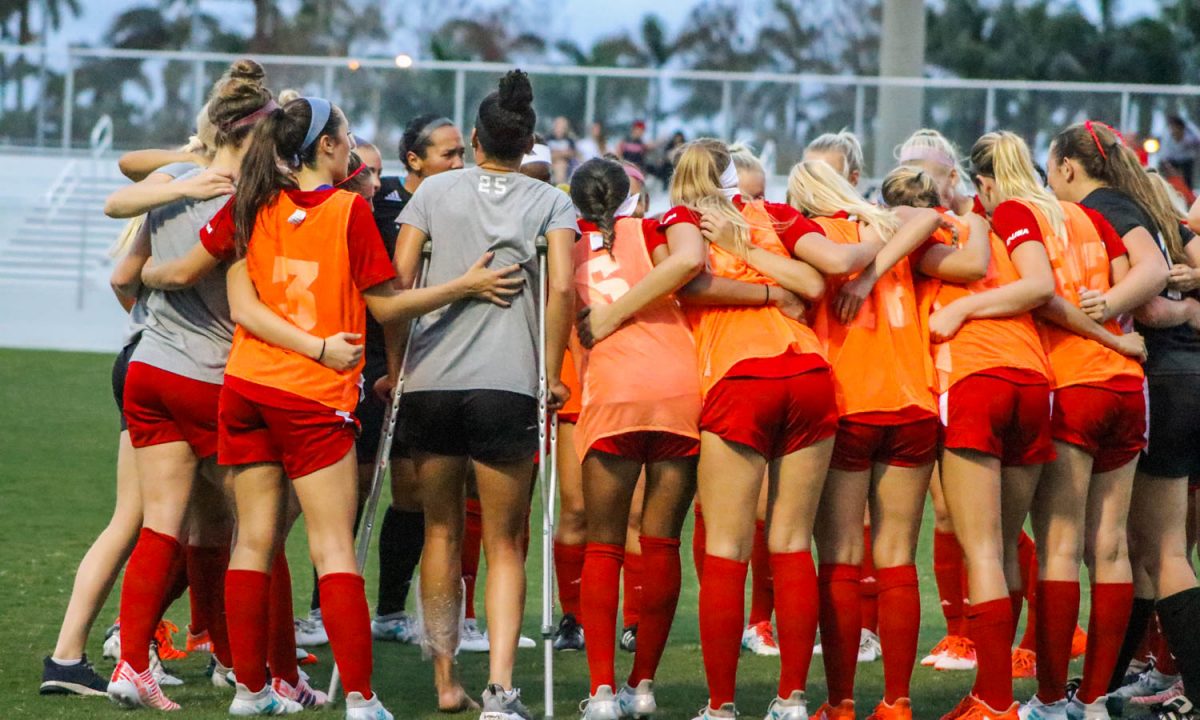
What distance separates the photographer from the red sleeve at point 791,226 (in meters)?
5.59

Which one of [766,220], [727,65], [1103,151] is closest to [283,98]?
[766,220]

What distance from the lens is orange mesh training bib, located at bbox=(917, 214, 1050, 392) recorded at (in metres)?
5.60

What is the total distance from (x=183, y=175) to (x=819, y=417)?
254 centimetres

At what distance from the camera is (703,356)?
5.62 metres

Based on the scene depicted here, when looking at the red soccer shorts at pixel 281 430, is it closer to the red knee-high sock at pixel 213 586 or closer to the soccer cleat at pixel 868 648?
the red knee-high sock at pixel 213 586

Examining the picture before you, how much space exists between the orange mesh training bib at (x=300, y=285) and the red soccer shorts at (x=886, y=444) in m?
1.74

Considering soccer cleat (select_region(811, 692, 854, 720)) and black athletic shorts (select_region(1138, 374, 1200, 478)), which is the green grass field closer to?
soccer cleat (select_region(811, 692, 854, 720))

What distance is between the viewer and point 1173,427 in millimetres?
6008

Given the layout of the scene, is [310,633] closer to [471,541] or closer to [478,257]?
[471,541]

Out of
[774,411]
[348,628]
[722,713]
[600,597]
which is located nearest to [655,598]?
[600,597]

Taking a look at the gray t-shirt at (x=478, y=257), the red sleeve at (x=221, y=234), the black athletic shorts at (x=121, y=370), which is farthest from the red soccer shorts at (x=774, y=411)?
the black athletic shorts at (x=121, y=370)

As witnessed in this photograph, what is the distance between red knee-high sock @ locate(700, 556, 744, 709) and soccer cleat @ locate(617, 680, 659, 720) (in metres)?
0.35

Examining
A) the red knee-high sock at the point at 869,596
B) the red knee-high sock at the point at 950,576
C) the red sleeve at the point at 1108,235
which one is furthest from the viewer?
the red knee-high sock at the point at 950,576

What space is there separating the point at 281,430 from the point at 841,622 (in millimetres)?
2091
